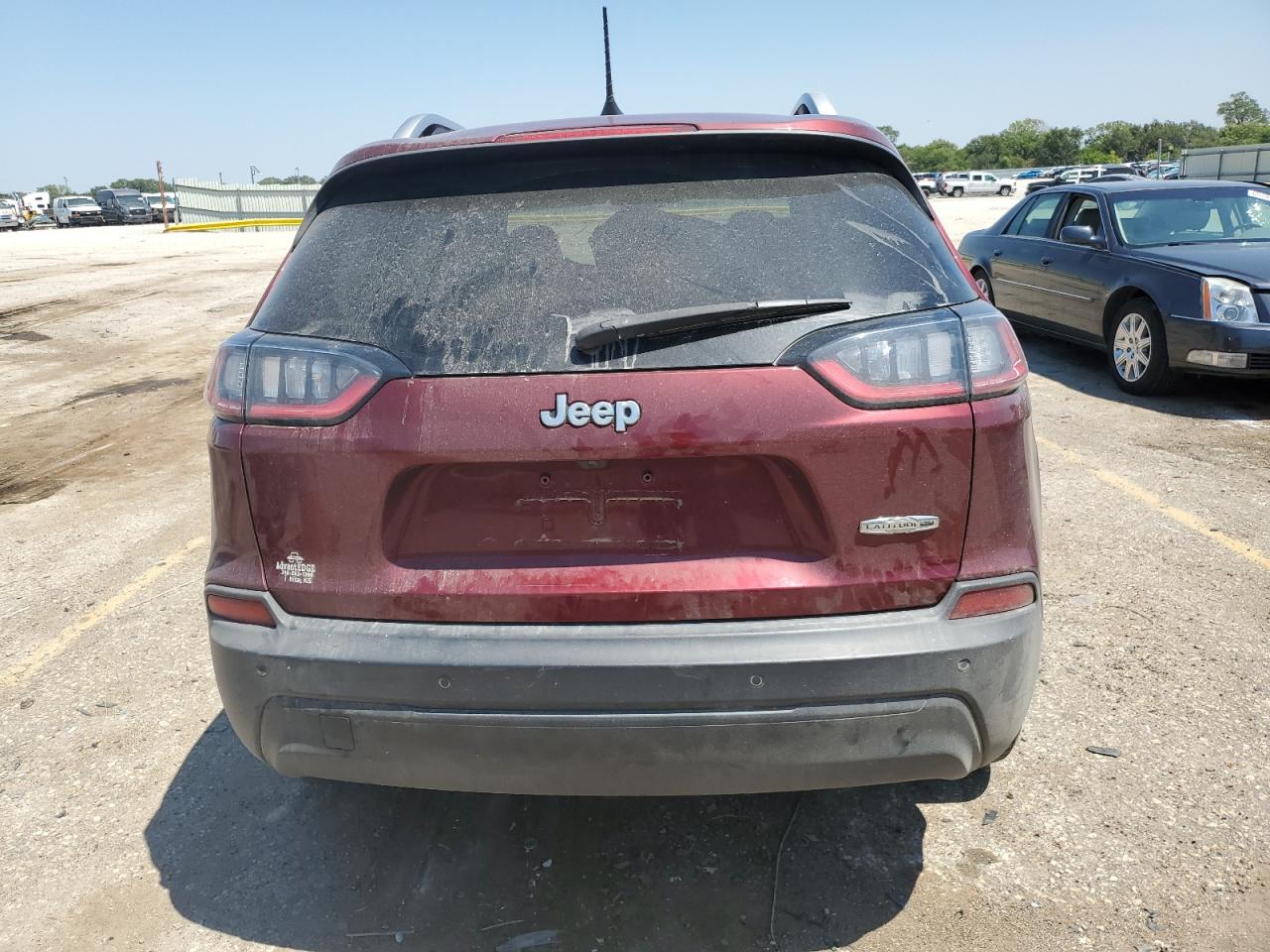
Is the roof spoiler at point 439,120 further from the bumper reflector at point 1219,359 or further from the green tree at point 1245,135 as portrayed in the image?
the green tree at point 1245,135

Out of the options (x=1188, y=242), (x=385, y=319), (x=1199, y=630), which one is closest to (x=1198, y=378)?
(x=1188, y=242)

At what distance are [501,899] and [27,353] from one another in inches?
436

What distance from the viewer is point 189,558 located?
5.02 meters

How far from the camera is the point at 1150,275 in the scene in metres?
7.77

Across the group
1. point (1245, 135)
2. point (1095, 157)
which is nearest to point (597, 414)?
point (1245, 135)

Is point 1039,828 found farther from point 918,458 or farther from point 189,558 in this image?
point 189,558

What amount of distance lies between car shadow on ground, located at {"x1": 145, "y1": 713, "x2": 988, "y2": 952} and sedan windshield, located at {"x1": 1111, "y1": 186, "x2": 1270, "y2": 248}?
687cm

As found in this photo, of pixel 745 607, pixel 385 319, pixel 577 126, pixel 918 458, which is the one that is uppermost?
pixel 577 126

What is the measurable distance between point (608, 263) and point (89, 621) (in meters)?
3.35

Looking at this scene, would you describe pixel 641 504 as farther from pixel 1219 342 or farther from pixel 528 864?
pixel 1219 342

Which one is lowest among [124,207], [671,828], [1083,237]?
[671,828]

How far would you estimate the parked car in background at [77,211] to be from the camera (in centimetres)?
5600

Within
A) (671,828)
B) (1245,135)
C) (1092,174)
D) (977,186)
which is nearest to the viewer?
(671,828)

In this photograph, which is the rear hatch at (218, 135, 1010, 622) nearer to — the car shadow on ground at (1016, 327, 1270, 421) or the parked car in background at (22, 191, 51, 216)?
the car shadow on ground at (1016, 327, 1270, 421)
